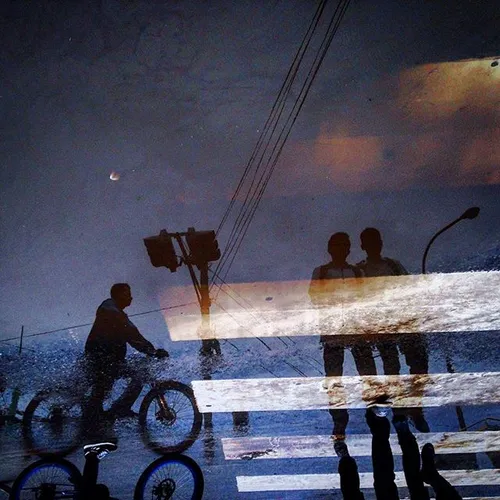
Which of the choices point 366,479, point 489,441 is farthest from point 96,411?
point 489,441

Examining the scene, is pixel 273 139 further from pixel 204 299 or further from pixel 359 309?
pixel 359 309

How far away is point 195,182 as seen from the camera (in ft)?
14.7

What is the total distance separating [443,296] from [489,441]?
63.0 inches

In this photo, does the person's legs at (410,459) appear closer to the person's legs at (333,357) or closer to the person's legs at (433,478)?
the person's legs at (433,478)

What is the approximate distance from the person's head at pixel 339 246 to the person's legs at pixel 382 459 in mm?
1480

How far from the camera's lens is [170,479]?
4844 mm

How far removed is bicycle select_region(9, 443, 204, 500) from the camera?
4836mm

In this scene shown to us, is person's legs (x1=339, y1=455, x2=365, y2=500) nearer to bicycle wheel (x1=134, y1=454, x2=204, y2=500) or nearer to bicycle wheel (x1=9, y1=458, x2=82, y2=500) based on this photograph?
bicycle wheel (x1=134, y1=454, x2=204, y2=500)

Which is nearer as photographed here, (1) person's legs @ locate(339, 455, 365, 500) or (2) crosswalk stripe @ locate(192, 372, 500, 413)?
(2) crosswalk stripe @ locate(192, 372, 500, 413)

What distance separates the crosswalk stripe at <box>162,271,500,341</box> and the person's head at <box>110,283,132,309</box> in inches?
13.7

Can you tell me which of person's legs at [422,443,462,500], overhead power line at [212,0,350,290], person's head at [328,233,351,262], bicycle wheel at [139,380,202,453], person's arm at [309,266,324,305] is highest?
overhead power line at [212,0,350,290]

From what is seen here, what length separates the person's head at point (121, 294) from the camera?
449 centimetres

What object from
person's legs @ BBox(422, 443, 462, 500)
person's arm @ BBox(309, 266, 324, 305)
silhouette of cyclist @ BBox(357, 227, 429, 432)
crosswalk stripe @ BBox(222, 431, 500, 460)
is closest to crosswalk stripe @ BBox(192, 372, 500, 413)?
silhouette of cyclist @ BBox(357, 227, 429, 432)

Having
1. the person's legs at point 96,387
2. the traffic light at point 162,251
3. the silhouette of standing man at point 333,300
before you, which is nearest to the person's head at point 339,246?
the silhouette of standing man at point 333,300
